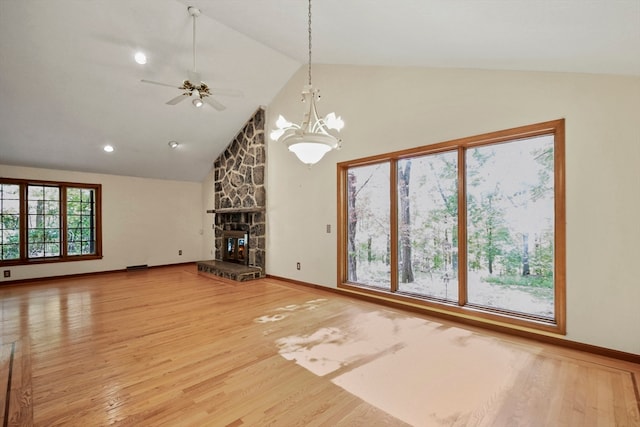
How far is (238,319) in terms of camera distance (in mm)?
3666

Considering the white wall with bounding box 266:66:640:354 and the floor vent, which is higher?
Answer: the white wall with bounding box 266:66:640:354

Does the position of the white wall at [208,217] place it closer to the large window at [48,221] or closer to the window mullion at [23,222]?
the large window at [48,221]

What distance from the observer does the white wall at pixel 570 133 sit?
8.45 feet

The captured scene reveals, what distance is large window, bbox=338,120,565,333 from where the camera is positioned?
10.1 feet

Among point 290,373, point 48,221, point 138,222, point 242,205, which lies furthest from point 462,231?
point 48,221

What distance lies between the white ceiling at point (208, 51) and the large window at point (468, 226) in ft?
3.19

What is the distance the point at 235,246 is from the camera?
7117mm

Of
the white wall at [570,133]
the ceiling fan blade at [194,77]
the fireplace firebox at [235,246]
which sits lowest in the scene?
the fireplace firebox at [235,246]

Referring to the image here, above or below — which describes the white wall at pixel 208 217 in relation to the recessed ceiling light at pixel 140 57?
below

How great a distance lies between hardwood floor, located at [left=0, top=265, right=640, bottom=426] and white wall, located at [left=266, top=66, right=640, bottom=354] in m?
0.60

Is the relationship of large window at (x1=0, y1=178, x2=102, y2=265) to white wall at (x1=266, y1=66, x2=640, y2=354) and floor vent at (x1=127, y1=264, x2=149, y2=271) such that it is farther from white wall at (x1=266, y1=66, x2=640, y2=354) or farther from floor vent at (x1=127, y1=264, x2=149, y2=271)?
white wall at (x1=266, y1=66, x2=640, y2=354)

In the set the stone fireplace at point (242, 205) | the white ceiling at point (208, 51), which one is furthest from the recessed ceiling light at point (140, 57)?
the stone fireplace at point (242, 205)

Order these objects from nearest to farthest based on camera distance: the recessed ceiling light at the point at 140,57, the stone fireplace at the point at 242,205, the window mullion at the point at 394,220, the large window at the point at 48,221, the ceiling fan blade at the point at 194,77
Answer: the ceiling fan blade at the point at 194,77 < the recessed ceiling light at the point at 140,57 < the window mullion at the point at 394,220 < the large window at the point at 48,221 < the stone fireplace at the point at 242,205

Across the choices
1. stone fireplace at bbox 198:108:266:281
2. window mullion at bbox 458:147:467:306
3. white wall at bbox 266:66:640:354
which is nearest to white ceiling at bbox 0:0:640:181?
white wall at bbox 266:66:640:354
